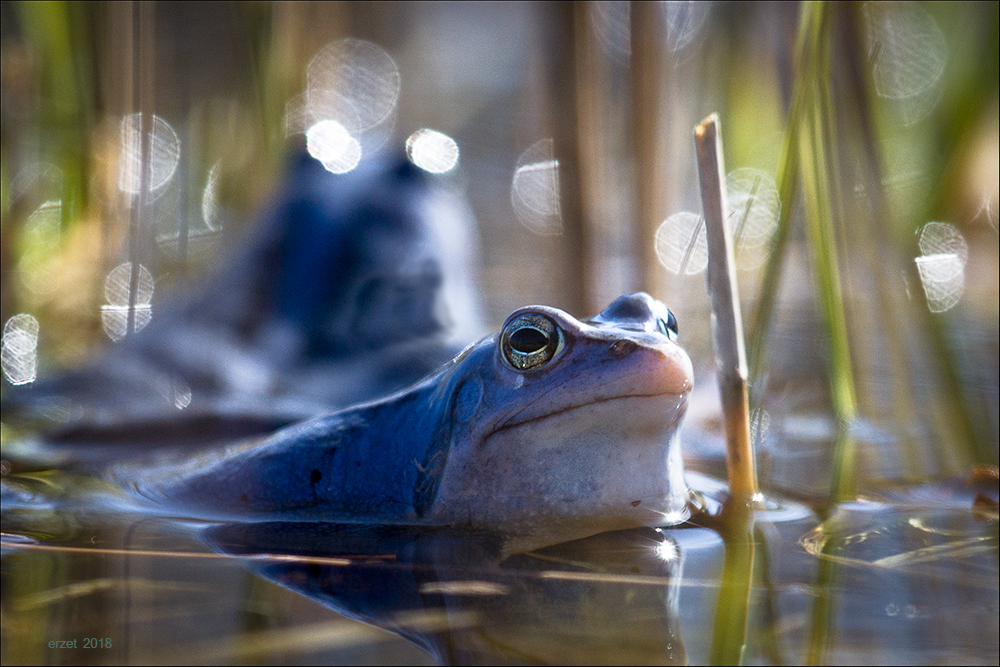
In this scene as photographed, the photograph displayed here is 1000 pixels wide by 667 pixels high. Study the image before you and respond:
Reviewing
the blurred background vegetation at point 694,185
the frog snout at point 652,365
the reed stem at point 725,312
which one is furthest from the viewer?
the blurred background vegetation at point 694,185

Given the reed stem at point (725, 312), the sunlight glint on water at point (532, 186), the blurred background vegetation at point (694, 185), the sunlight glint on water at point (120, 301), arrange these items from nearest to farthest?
the reed stem at point (725, 312) < the blurred background vegetation at point (694, 185) < the sunlight glint on water at point (120, 301) < the sunlight glint on water at point (532, 186)

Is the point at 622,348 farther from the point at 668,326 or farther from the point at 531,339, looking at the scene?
the point at 668,326

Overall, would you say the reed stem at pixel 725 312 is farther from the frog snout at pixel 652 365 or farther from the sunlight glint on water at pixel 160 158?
the sunlight glint on water at pixel 160 158

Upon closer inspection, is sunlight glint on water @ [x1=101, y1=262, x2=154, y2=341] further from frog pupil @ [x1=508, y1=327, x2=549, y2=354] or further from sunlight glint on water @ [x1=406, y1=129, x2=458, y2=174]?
frog pupil @ [x1=508, y1=327, x2=549, y2=354]

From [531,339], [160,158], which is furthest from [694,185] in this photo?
[531,339]

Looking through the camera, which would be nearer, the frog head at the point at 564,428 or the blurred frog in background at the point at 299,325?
the frog head at the point at 564,428

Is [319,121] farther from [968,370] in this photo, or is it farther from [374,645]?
[374,645]

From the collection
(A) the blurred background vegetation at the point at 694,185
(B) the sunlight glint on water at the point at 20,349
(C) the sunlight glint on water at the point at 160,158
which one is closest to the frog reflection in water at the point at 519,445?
(A) the blurred background vegetation at the point at 694,185

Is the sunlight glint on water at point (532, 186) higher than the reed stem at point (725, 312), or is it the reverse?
the sunlight glint on water at point (532, 186)
